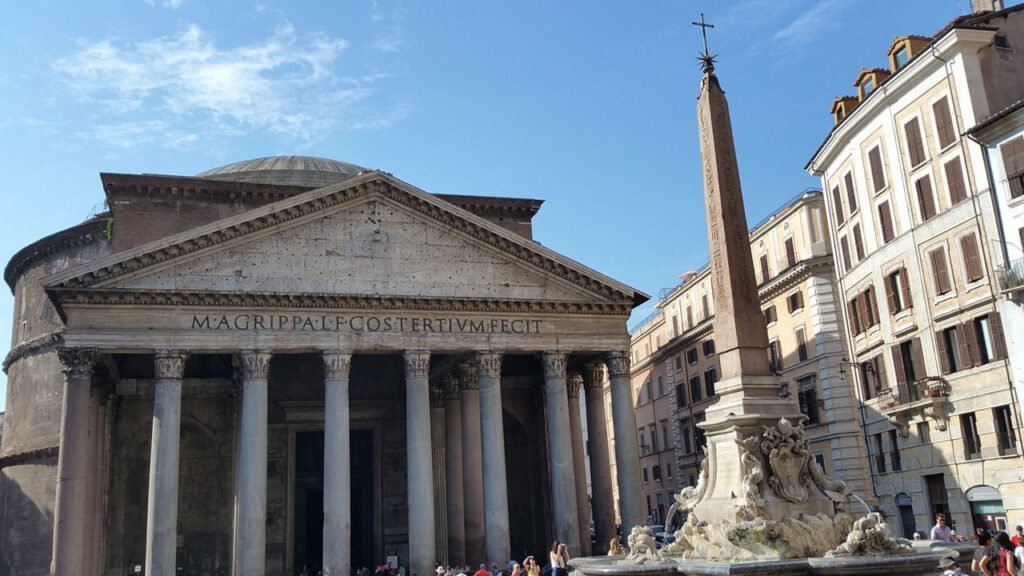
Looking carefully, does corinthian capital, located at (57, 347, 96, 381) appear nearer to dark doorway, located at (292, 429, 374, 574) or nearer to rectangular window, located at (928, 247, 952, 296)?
dark doorway, located at (292, 429, 374, 574)

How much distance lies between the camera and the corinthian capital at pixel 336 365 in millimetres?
21031

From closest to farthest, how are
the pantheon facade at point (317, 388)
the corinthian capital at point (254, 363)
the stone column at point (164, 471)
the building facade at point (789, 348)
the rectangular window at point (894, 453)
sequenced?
the stone column at point (164, 471)
the pantheon facade at point (317, 388)
the corinthian capital at point (254, 363)
the rectangular window at point (894, 453)
the building facade at point (789, 348)

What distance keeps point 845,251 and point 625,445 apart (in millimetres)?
8438

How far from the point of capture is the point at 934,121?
66.1 feet

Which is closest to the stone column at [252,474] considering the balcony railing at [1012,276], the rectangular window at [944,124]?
the balcony railing at [1012,276]

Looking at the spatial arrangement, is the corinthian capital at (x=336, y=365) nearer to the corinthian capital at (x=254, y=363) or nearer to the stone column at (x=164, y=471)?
the corinthian capital at (x=254, y=363)

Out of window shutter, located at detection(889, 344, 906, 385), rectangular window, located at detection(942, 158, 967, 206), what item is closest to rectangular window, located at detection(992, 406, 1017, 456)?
window shutter, located at detection(889, 344, 906, 385)

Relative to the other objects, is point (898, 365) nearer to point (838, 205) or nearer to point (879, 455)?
point (879, 455)

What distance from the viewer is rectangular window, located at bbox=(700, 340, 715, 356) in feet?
110

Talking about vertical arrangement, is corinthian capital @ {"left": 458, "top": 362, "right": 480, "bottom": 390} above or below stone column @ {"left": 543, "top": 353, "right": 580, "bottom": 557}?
above

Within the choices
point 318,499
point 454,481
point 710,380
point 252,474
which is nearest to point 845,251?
point 710,380

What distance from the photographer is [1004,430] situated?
59.7ft

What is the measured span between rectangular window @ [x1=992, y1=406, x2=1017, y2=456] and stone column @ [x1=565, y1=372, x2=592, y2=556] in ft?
33.0

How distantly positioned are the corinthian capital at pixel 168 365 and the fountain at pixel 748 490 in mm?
13985
